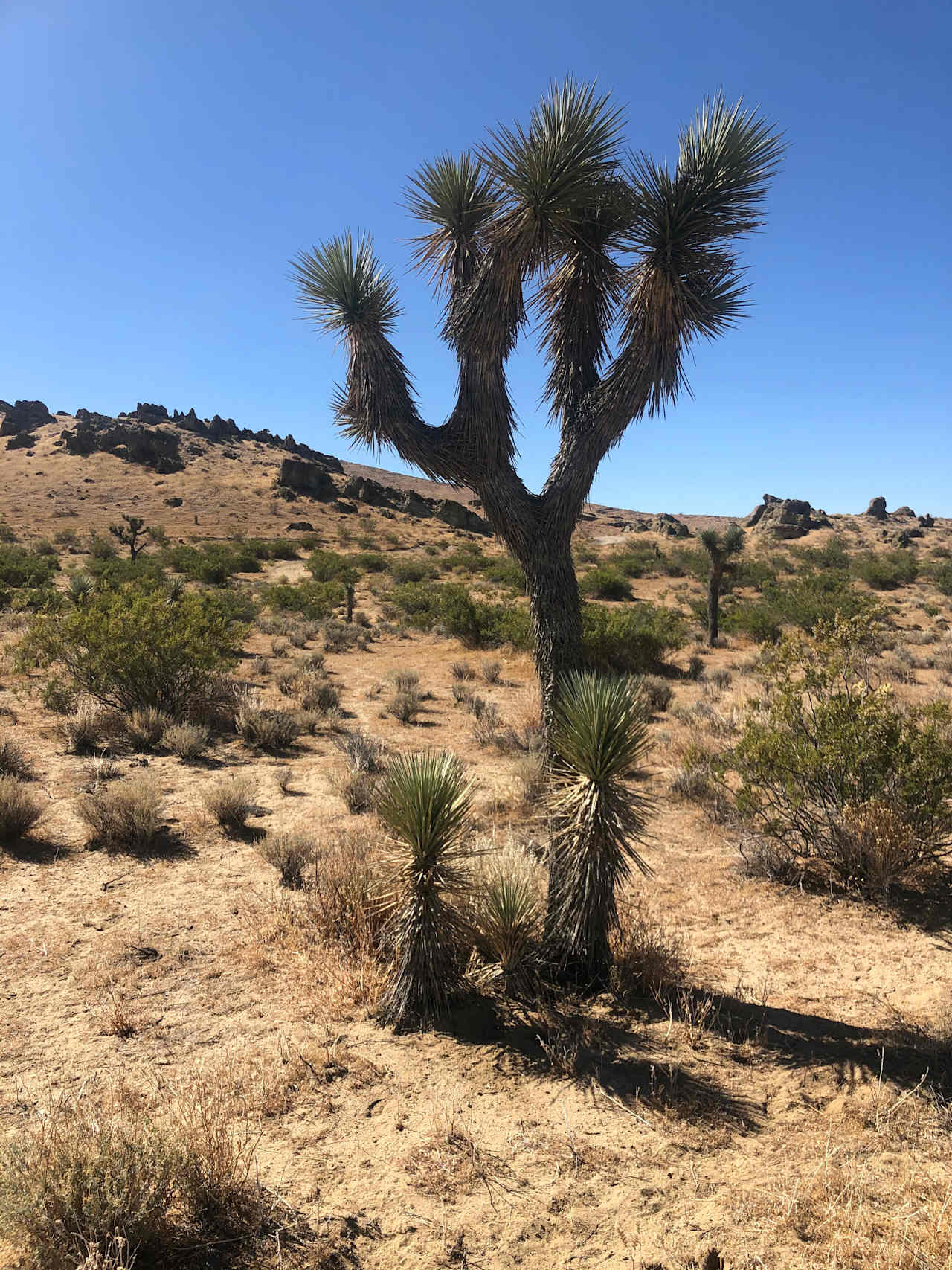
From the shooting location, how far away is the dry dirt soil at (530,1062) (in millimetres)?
2732

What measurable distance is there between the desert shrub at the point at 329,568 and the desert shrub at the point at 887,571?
81.2 ft

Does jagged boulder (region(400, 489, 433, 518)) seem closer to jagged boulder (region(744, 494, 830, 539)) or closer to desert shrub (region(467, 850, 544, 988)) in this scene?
jagged boulder (region(744, 494, 830, 539))

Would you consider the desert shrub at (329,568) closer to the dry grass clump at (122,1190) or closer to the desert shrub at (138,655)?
the desert shrub at (138,655)

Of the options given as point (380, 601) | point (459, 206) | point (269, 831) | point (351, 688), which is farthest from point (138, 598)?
point (380, 601)

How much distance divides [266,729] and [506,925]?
20.1ft

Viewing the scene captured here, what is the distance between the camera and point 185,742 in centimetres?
902

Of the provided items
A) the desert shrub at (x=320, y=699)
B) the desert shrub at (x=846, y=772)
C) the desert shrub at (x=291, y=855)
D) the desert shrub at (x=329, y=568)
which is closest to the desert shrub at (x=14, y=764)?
the desert shrub at (x=291, y=855)

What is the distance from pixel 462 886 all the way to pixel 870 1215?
2.23m

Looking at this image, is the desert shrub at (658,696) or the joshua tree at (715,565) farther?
the joshua tree at (715,565)

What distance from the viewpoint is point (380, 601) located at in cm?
2725

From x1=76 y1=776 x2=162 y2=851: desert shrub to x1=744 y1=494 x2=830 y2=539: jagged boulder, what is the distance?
5775cm

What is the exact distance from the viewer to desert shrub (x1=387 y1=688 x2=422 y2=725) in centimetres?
1141

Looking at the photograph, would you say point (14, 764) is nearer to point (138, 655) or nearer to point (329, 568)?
point (138, 655)

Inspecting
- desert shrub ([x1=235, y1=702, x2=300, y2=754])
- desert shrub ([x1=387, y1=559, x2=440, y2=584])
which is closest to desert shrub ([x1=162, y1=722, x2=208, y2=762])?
desert shrub ([x1=235, y1=702, x2=300, y2=754])
